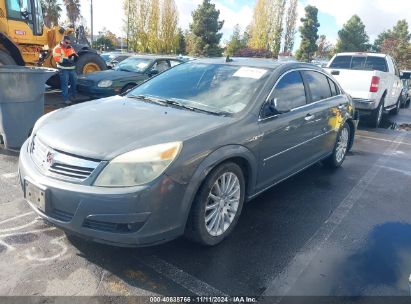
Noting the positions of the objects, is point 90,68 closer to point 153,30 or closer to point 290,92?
point 290,92

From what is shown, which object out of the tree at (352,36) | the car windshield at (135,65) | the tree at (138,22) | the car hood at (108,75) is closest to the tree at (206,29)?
the tree at (138,22)

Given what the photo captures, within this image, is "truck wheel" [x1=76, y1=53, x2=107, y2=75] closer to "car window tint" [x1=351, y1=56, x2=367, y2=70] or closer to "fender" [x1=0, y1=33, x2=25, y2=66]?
"fender" [x1=0, y1=33, x2=25, y2=66]

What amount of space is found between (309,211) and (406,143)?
16.8 feet

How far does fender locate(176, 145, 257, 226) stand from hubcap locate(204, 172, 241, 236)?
7.1 inches

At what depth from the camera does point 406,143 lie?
7984mm

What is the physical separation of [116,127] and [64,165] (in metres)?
0.54

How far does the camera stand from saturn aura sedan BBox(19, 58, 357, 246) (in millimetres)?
2582

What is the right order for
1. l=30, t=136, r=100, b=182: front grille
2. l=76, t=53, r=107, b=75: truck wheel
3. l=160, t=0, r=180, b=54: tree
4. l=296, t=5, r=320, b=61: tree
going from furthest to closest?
l=296, t=5, r=320, b=61: tree
l=160, t=0, r=180, b=54: tree
l=76, t=53, r=107, b=75: truck wheel
l=30, t=136, r=100, b=182: front grille

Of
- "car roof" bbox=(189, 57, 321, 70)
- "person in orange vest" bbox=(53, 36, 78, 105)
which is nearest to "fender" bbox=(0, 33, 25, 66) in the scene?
"person in orange vest" bbox=(53, 36, 78, 105)

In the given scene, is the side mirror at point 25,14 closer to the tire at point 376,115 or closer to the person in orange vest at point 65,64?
the person in orange vest at point 65,64

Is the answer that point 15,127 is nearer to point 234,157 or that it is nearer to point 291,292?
point 234,157

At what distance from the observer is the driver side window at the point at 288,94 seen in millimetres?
3612

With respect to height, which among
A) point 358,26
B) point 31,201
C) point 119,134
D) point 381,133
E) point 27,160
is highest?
point 358,26

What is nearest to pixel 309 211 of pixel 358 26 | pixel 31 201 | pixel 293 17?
pixel 31 201
